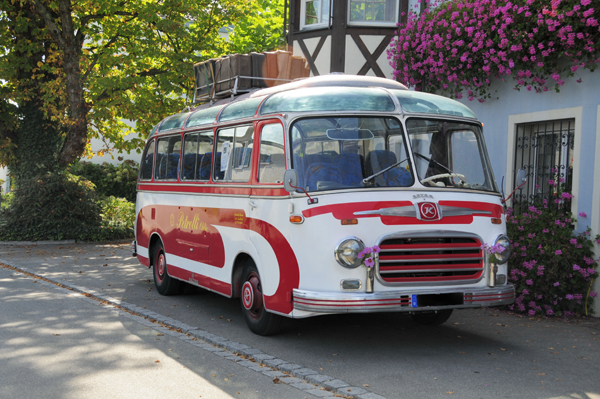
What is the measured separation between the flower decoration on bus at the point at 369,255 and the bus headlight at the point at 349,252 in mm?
40

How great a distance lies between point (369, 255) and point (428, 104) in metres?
2.05

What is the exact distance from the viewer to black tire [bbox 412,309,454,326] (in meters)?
8.48

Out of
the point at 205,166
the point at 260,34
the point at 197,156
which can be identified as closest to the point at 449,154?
the point at 205,166

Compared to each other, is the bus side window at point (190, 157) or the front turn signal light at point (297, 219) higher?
the bus side window at point (190, 157)

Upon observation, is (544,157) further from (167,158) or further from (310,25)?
(310,25)

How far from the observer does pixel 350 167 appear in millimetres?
7094

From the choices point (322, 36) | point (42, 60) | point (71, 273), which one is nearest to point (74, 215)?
point (42, 60)

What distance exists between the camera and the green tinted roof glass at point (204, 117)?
9539 mm

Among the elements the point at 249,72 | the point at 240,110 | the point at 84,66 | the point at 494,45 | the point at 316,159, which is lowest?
the point at 316,159

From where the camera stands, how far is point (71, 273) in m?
13.3

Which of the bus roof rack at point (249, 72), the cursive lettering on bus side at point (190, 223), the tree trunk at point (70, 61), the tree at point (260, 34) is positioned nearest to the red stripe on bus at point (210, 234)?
the cursive lettering on bus side at point (190, 223)

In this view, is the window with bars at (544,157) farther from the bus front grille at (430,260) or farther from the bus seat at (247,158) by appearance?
the bus seat at (247,158)

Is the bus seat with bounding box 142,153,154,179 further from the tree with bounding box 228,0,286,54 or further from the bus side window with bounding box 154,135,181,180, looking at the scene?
the tree with bounding box 228,0,286,54

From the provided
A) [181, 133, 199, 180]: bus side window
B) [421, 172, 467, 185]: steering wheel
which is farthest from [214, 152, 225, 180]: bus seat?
[421, 172, 467, 185]: steering wheel
